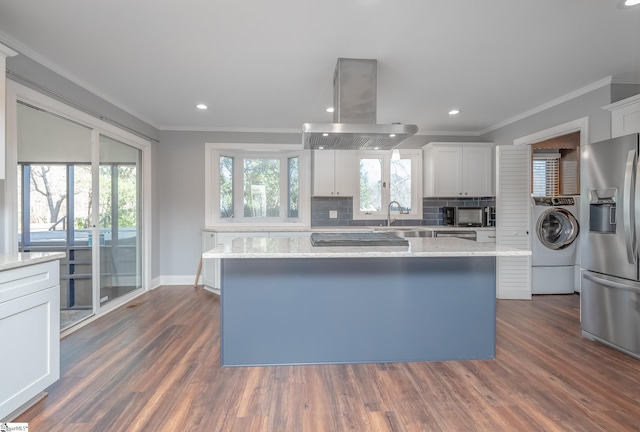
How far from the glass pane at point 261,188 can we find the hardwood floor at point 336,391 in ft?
7.64

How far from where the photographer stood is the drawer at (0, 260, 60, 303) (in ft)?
4.86

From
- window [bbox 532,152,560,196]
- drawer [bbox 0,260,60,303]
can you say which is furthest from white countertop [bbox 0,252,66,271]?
window [bbox 532,152,560,196]

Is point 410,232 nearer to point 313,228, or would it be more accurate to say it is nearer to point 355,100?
point 313,228

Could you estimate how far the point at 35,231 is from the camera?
9.42 ft

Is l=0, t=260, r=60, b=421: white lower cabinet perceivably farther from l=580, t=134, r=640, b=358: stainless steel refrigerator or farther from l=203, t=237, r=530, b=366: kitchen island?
l=580, t=134, r=640, b=358: stainless steel refrigerator

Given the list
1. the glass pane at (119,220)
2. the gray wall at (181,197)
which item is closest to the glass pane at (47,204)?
the glass pane at (119,220)

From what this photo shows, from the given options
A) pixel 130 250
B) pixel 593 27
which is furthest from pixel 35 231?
pixel 593 27

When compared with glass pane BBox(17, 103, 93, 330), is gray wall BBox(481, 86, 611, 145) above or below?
above

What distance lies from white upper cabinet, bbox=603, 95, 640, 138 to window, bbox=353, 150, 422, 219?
2201 millimetres

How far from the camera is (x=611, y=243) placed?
2293 mm

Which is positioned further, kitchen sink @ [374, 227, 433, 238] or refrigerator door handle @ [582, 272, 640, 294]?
kitchen sink @ [374, 227, 433, 238]

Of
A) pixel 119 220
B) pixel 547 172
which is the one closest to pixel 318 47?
pixel 119 220

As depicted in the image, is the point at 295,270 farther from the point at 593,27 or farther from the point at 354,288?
the point at 593,27

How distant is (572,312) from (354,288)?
9.25 ft
